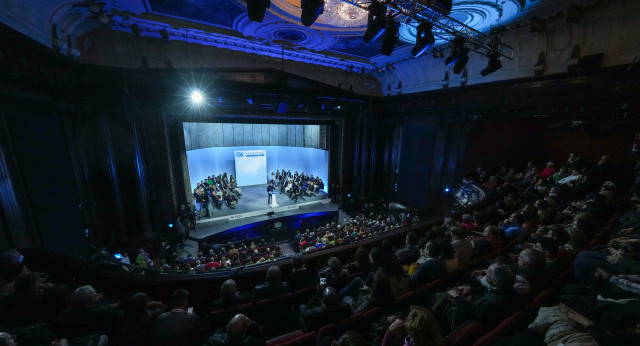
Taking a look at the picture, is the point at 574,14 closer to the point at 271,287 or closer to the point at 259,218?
the point at 271,287

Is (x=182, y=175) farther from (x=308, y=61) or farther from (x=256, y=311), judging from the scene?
(x=256, y=311)

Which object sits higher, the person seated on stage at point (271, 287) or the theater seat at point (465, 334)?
the theater seat at point (465, 334)

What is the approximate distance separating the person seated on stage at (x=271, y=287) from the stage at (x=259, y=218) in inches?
275

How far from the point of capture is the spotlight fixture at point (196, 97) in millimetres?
7634

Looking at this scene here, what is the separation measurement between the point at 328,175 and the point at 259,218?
4220mm

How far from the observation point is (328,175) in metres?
12.3

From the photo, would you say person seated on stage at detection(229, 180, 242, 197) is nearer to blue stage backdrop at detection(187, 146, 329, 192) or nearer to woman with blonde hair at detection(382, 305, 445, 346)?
blue stage backdrop at detection(187, 146, 329, 192)

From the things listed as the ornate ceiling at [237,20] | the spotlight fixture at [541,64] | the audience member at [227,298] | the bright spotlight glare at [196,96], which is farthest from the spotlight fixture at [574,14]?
the bright spotlight glare at [196,96]

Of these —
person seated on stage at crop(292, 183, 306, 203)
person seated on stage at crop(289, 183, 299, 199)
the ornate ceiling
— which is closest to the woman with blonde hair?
the ornate ceiling

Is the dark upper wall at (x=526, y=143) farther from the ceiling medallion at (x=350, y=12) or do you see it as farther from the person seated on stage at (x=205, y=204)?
the person seated on stage at (x=205, y=204)

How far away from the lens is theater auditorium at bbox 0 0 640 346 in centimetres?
207

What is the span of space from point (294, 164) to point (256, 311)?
1329cm

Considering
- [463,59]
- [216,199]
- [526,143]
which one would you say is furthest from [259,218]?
[526,143]

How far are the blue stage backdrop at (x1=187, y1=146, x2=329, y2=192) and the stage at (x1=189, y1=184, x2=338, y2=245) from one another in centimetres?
167
